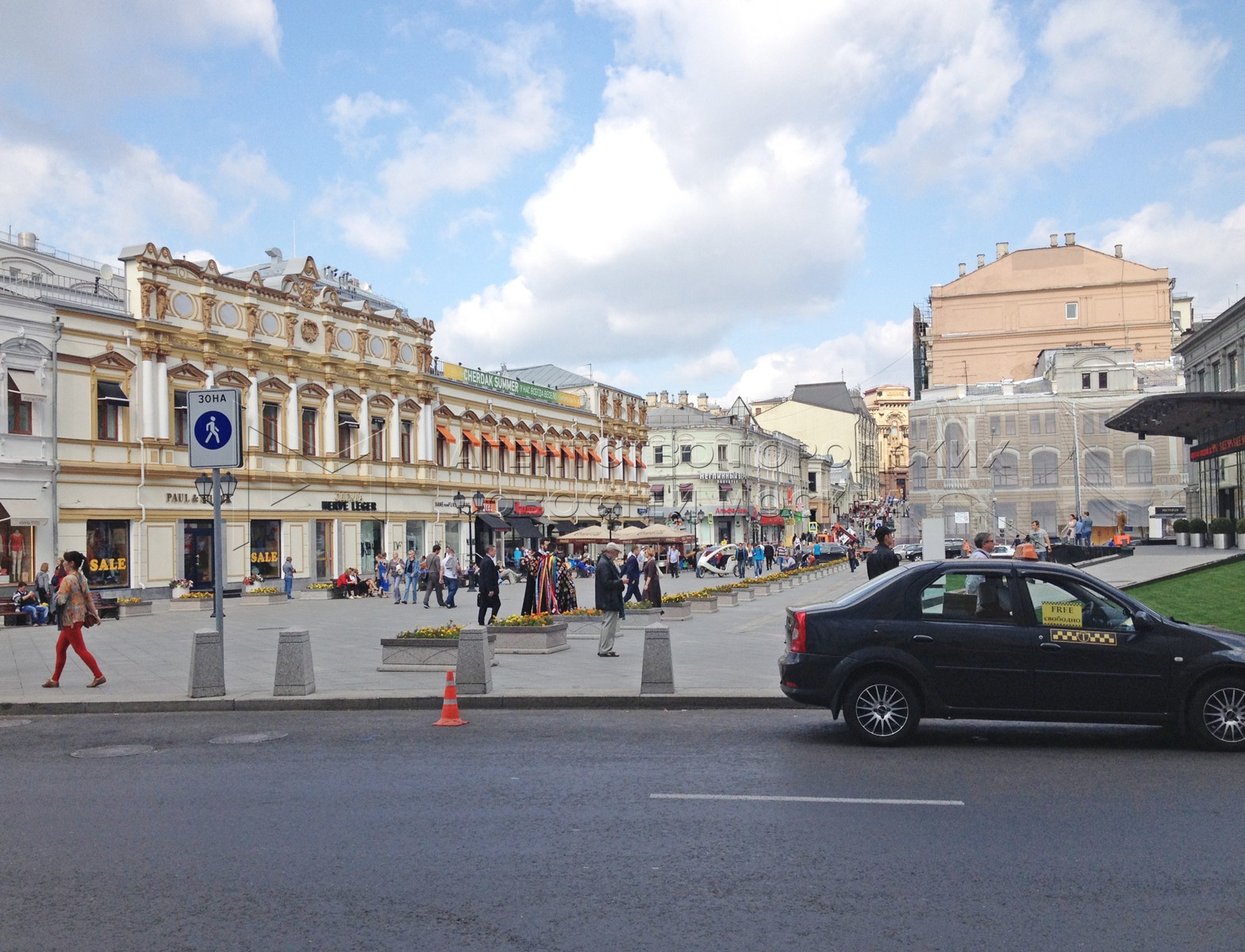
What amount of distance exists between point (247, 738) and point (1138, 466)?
2651 inches

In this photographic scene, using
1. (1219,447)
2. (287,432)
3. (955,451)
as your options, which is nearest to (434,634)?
(287,432)

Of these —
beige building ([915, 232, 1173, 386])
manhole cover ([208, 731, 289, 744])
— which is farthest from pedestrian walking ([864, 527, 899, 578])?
beige building ([915, 232, 1173, 386])

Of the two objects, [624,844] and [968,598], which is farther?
[968,598]

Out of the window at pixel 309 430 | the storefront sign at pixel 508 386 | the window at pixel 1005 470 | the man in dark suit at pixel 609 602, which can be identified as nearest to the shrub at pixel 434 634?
the man in dark suit at pixel 609 602

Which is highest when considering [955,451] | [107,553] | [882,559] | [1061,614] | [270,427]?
[955,451]

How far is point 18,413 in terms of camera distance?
1316 inches

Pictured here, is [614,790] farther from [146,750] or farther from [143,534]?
[143,534]

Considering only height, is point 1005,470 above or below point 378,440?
below

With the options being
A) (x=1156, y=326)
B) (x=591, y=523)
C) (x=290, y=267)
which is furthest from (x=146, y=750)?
(x=1156, y=326)

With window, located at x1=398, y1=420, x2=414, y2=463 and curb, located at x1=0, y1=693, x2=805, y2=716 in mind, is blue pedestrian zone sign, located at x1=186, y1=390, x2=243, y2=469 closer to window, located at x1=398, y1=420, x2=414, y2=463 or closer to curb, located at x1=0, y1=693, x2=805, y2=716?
curb, located at x1=0, y1=693, x2=805, y2=716

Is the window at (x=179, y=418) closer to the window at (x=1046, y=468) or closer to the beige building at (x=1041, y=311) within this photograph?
the window at (x=1046, y=468)

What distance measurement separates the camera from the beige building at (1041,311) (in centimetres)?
7644

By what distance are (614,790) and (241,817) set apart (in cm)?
267

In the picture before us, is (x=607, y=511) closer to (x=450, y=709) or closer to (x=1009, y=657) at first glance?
(x=450, y=709)
